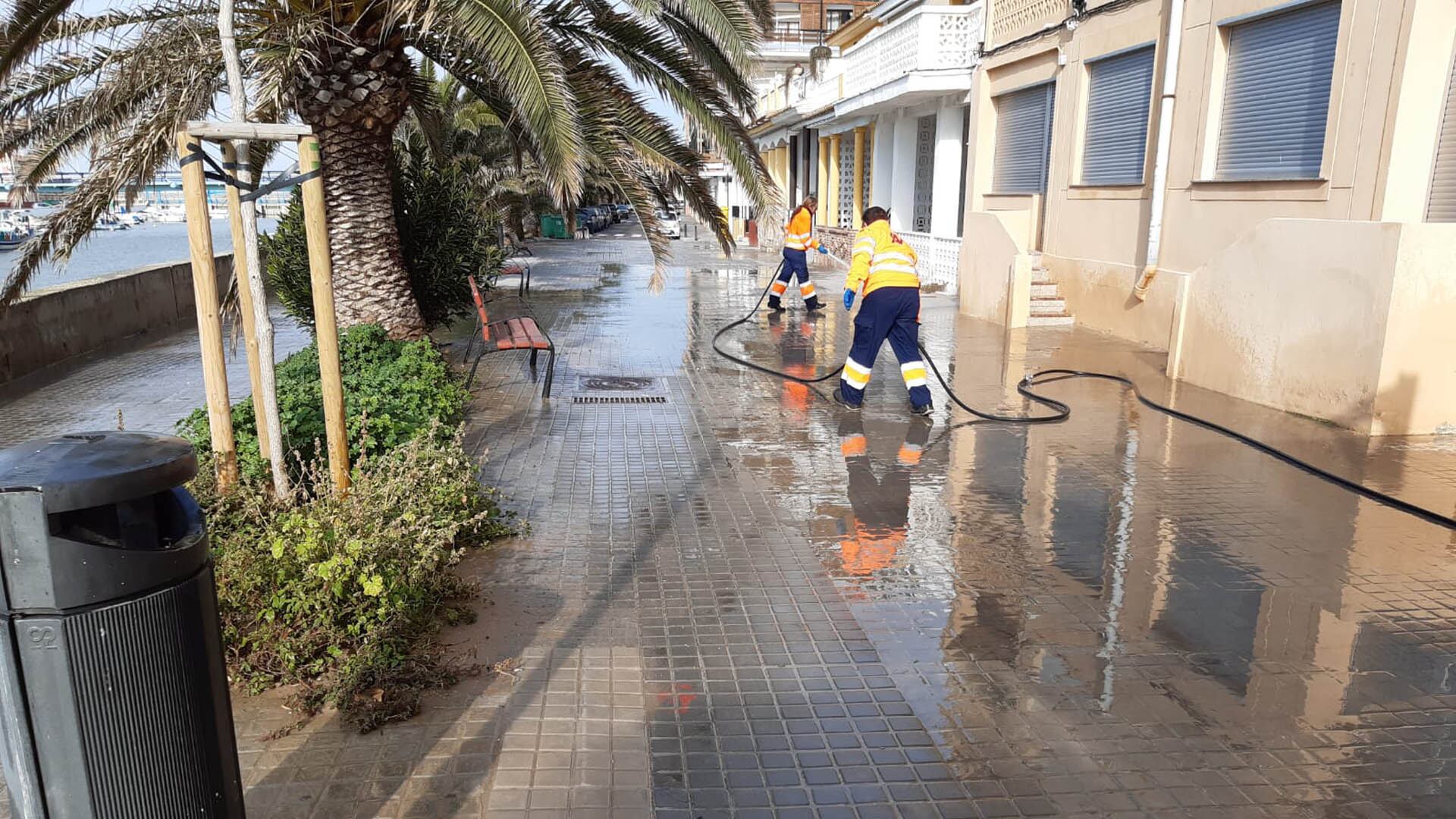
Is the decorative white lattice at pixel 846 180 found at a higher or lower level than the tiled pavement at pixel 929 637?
higher

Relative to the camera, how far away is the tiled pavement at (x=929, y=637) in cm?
321

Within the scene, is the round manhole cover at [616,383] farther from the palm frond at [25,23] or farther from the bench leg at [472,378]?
the palm frond at [25,23]

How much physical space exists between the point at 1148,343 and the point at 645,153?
6683mm

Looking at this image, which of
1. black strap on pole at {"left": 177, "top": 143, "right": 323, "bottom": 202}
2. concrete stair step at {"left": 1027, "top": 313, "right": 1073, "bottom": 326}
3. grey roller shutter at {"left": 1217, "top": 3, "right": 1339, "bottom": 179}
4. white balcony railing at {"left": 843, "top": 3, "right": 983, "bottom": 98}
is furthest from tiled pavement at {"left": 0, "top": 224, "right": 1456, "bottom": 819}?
white balcony railing at {"left": 843, "top": 3, "right": 983, "bottom": 98}

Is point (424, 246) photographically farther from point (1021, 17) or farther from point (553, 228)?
point (553, 228)

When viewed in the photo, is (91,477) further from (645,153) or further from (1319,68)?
(1319,68)

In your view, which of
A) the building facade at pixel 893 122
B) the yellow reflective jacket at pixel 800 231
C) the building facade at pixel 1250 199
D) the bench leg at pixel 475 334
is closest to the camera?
the building facade at pixel 1250 199

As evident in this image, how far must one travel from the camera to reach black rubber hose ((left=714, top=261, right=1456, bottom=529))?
591cm

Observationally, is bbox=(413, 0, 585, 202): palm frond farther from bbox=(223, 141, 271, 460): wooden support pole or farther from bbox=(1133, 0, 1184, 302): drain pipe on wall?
bbox=(1133, 0, 1184, 302): drain pipe on wall

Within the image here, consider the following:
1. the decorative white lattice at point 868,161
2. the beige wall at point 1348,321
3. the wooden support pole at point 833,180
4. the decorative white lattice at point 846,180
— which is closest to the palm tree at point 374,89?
the beige wall at point 1348,321

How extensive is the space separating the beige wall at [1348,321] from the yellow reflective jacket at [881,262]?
112 inches

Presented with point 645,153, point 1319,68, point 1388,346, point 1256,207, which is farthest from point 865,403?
point 1319,68

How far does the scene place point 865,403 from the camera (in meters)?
8.83

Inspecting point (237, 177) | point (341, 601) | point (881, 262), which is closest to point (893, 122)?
point (881, 262)
